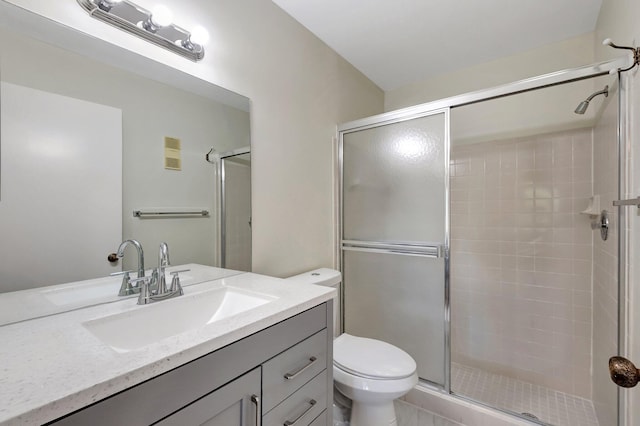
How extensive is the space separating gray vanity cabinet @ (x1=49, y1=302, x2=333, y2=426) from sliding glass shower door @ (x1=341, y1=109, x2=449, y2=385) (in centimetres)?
93

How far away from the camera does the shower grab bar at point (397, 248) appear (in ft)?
5.76

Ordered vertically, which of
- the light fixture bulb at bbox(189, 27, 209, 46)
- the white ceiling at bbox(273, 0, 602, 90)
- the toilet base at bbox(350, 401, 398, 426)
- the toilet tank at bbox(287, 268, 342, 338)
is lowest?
the toilet base at bbox(350, 401, 398, 426)

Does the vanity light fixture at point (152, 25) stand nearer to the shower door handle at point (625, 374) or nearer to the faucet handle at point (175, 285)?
the faucet handle at point (175, 285)

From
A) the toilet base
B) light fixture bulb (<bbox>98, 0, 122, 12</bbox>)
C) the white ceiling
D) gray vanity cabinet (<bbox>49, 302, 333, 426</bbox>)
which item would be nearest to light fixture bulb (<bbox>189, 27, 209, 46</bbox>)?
light fixture bulb (<bbox>98, 0, 122, 12</bbox>)

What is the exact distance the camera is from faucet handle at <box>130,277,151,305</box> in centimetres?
98

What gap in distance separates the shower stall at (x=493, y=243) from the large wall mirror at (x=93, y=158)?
114 centimetres

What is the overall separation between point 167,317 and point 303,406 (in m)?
0.55

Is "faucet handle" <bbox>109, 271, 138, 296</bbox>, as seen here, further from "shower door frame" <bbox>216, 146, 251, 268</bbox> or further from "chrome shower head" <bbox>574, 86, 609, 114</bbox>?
"chrome shower head" <bbox>574, 86, 609, 114</bbox>

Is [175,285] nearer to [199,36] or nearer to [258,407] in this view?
[258,407]

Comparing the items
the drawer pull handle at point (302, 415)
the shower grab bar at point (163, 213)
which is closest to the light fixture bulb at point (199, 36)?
the shower grab bar at point (163, 213)

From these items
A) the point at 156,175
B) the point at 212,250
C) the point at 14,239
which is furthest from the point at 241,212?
the point at 14,239

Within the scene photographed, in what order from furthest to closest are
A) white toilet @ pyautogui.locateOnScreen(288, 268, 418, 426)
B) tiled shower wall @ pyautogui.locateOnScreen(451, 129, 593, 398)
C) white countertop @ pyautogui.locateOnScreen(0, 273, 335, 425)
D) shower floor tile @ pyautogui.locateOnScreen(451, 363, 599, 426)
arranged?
1. tiled shower wall @ pyautogui.locateOnScreen(451, 129, 593, 398)
2. shower floor tile @ pyautogui.locateOnScreen(451, 363, 599, 426)
3. white toilet @ pyautogui.locateOnScreen(288, 268, 418, 426)
4. white countertop @ pyautogui.locateOnScreen(0, 273, 335, 425)

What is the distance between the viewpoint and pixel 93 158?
3.17ft

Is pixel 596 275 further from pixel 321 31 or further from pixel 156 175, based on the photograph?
pixel 156 175
